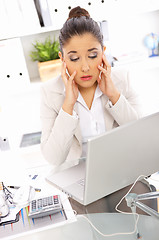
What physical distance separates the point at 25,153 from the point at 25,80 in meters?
0.63

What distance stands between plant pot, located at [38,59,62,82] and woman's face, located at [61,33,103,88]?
82 centimetres

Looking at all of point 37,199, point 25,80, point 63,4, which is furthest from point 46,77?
point 37,199

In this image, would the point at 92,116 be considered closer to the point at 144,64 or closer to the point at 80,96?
the point at 80,96

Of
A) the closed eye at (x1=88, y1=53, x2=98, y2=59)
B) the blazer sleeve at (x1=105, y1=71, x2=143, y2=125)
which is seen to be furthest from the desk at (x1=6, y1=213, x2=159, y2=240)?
the closed eye at (x1=88, y1=53, x2=98, y2=59)

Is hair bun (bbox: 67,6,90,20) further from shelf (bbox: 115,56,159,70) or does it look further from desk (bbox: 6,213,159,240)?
desk (bbox: 6,213,159,240)

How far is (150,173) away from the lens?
3.57 ft

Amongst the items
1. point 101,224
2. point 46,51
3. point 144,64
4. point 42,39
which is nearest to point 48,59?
point 46,51

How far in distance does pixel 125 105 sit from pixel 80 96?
0.26 m

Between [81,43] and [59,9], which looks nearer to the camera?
[81,43]

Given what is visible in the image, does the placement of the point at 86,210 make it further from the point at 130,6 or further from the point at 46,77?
the point at 130,6

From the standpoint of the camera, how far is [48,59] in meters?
2.35

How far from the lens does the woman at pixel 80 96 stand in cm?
142

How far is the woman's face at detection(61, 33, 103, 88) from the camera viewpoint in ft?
4.59

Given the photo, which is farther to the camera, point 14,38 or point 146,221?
point 14,38
